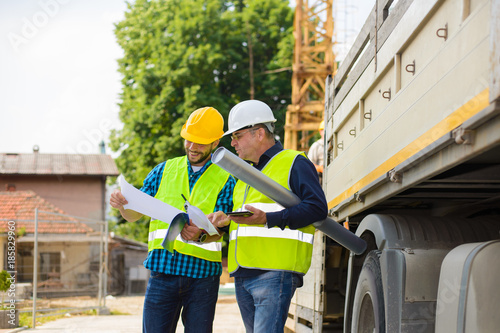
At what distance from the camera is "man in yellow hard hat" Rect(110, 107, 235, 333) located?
3955mm

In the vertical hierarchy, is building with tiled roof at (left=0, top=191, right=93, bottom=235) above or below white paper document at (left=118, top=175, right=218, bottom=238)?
below

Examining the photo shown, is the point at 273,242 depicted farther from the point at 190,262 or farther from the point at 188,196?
the point at 188,196

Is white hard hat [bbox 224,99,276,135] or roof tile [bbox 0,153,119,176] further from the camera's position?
roof tile [bbox 0,153,119,176]

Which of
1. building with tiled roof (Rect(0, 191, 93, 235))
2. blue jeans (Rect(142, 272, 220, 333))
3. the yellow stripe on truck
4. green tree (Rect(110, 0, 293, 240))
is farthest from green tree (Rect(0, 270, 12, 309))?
green tree (Rect(110, 0, 293, 240))

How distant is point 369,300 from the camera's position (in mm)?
4035

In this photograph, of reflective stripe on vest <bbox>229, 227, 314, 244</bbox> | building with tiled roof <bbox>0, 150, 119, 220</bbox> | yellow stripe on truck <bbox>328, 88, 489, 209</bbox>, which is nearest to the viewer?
yellow stripe on truck <bbox>328, 88, 489, 209</bbox>

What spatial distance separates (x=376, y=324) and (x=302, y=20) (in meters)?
26.2

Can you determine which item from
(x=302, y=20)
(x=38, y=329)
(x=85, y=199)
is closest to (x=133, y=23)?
(x=302, y=20)

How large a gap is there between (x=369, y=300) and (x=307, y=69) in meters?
24.7

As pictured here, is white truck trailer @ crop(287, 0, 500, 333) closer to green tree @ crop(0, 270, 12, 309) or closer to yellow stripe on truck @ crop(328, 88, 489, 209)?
yellow stripe on truck @ crop(328, 88, 489, 209)

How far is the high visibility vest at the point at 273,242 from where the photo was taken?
3.40 metres

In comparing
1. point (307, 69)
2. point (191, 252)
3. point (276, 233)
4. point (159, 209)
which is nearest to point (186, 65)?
point (307, 69)

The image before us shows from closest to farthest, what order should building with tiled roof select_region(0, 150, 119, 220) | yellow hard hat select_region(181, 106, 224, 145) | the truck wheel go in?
1. the truck wheel
2. yellow hard hat select_region(181, 106, 224, 145)
3. building with tiled roof select_region(0, 150, 119, 220)

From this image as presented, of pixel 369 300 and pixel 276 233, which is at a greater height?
pixel 276 233
